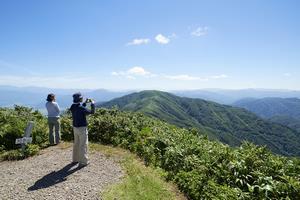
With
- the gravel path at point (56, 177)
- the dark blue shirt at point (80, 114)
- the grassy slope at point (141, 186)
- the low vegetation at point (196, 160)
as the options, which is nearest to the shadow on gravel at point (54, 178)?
the gravel path at point (56, 177)

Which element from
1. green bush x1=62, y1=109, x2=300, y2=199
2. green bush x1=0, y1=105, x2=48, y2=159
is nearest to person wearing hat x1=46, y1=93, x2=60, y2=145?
green bush x1=0, y1=105, x2=48, y2=159

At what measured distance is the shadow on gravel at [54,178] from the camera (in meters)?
10.1

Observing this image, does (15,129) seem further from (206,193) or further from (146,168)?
(206,193)

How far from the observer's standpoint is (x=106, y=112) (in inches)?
774

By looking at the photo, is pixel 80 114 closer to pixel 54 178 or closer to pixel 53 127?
pixel 54 178

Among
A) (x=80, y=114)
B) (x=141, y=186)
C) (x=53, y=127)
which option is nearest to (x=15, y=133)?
(x=53, y=127)

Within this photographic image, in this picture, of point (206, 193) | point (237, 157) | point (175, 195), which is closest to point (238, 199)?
point (206, 193)

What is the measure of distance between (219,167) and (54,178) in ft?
20.3

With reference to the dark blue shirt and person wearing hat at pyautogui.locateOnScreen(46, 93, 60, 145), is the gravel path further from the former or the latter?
person wearing hat at pyautogui.locateOnScreen(46, 93, 60, 145)

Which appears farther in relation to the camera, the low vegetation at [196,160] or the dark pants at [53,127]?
the dark pants at [53,127]

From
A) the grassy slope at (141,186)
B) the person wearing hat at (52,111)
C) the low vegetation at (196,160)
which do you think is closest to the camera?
the low vegetation at (196,160)

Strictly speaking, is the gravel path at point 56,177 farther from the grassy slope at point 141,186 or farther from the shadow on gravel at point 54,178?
the grassy slope at point 141,186

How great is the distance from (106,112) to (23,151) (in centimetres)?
660

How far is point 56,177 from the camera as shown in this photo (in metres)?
11.0
